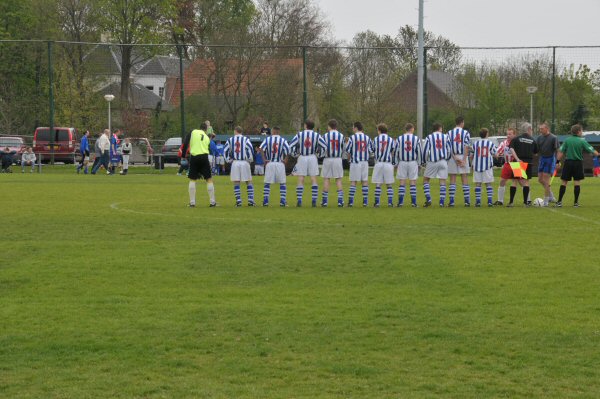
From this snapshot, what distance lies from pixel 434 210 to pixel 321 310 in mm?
13600

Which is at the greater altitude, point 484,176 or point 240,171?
point 240,171

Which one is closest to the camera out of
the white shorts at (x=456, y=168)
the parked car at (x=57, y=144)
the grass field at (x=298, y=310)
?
the grass field at (x=298, y=310)

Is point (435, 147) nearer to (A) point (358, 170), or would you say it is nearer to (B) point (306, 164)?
(A) point (358, 170)

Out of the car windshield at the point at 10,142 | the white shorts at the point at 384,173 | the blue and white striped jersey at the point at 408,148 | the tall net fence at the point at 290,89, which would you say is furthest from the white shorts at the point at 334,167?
the car windshield at the point at 10,142

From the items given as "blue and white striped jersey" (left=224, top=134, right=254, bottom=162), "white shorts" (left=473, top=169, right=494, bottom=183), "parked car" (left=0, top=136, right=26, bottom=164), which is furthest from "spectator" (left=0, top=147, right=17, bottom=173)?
"white shorts" (left=473, top=169, right=494, bottom=183)

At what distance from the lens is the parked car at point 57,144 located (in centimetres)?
4866

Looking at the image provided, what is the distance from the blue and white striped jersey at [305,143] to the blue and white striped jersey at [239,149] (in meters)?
1.00

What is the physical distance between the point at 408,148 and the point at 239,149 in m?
3.91

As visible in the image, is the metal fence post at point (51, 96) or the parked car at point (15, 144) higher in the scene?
the metal fence post at point (51, 96)

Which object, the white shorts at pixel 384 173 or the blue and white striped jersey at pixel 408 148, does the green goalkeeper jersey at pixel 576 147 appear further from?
the white shorts at pixel 384 173

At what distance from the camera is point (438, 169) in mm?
25047

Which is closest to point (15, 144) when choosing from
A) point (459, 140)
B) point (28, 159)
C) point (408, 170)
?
point (28, 159)

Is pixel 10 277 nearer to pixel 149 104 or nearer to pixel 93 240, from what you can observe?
pixel 93 240

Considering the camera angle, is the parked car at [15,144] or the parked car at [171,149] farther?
the parked car at [15,144]
